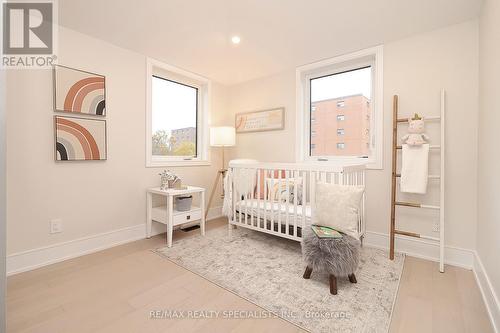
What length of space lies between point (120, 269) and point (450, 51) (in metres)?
3.48

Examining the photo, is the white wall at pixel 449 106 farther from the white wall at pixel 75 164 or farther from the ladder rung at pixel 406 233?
the white wall at pixel 75 164

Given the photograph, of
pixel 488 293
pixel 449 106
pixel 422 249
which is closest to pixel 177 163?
pixel 422 249

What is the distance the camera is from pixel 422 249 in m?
2.19

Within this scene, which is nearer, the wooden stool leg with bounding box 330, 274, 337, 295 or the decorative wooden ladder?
the wooden stool leg with bounding box 330, 274, 337, 295

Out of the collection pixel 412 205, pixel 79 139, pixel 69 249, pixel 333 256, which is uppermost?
pixel 79 139

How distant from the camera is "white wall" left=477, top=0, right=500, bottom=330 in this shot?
4.53 feet

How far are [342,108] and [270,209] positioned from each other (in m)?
1.55

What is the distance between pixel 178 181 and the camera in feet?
9.06

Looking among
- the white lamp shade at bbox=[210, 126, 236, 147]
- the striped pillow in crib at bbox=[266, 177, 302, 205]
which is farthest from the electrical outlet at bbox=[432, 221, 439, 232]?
the white lamp shade at bbox=[210, 126, 236, 147]

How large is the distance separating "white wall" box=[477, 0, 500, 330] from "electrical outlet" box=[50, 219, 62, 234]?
3.23 metres

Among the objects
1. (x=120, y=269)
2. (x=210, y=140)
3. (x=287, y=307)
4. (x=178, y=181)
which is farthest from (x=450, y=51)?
(x=120, y=269)

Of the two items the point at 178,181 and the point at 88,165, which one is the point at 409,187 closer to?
the point at 178,181

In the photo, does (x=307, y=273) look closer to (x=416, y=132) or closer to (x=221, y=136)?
(x=416, y=132)

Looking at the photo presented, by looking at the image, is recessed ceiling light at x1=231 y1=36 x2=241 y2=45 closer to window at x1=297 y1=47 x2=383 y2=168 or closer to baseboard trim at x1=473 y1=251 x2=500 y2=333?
window at x1=297 y1=47 x2=383 y2=168
